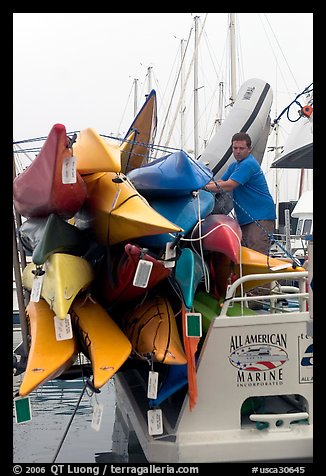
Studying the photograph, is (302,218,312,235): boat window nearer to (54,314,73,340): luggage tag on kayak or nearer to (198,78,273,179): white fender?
(198,78,273,179): white fender

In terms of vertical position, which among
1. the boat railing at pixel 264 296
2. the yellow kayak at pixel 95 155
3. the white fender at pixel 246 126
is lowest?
the boat railing at pixel 264 296

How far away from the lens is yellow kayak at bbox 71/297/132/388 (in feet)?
13.4

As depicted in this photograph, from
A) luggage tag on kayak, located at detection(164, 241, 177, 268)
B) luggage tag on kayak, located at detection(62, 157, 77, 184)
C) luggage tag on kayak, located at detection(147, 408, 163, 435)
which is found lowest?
luggage tag on kayak, located at detection(147, 408, 163, 435)

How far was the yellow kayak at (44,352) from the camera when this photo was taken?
4.00 meters

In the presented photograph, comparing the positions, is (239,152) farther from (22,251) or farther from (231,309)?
(22,251)

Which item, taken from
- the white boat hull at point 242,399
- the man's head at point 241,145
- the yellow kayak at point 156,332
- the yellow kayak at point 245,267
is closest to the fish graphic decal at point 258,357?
the white boat hull at point 242,399

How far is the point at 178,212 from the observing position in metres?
4.97

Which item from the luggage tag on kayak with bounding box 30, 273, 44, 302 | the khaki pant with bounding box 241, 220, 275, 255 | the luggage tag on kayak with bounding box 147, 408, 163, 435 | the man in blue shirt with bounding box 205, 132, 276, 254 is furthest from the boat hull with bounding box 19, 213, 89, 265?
the khaki pant with bounding box 241, 220, 275, 255

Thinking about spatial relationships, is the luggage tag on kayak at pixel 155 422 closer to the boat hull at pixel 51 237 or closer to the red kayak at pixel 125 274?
the red kayak at pixel 125 274

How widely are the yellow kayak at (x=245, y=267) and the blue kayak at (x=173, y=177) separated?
2.13ft

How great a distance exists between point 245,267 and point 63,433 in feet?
9.78

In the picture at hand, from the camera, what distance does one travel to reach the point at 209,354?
14.6 feet

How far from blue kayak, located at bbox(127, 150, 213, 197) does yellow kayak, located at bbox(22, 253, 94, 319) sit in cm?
96

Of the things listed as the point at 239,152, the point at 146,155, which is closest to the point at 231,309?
the point at 239,152
